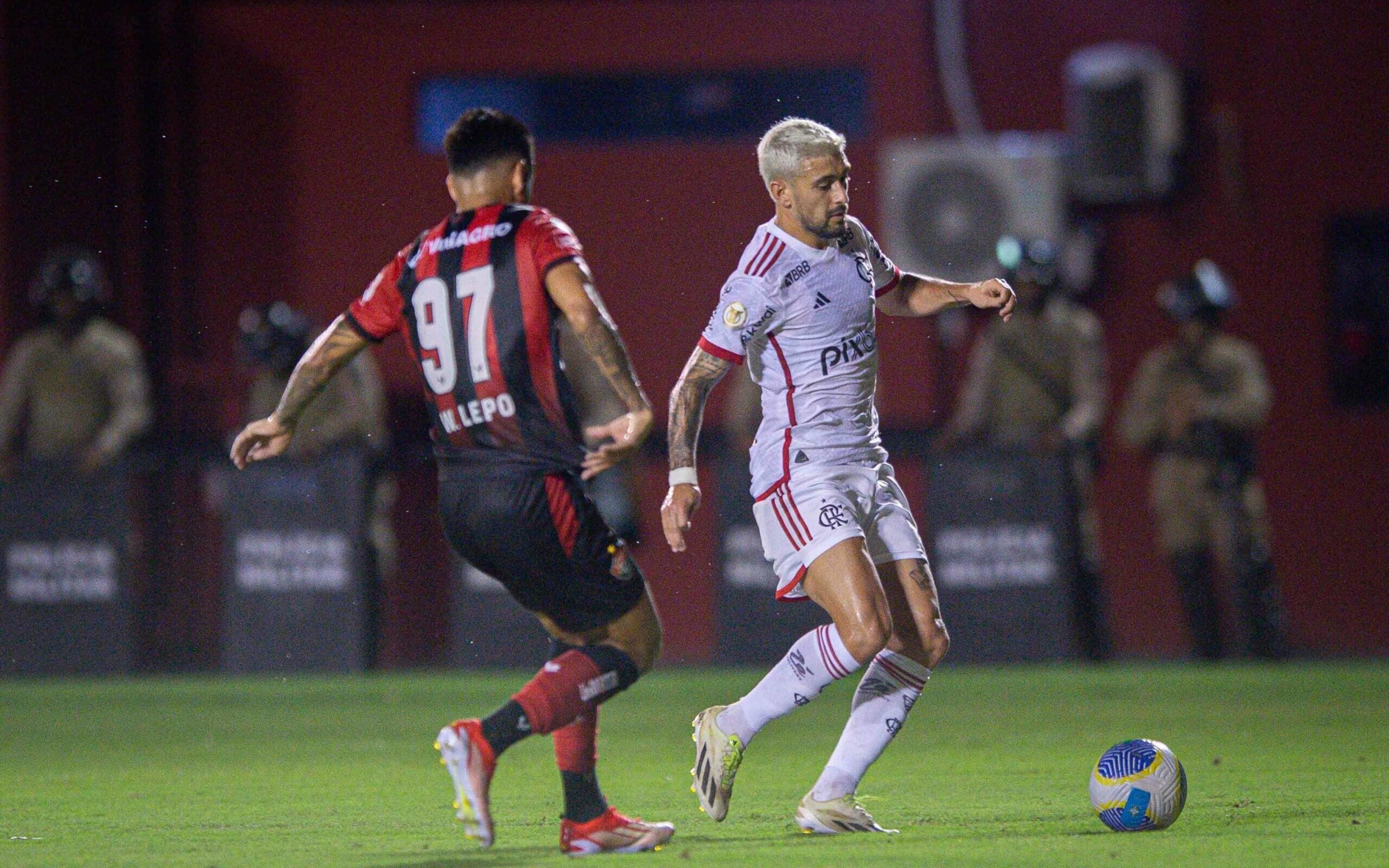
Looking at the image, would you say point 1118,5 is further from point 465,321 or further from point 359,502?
point 465,321

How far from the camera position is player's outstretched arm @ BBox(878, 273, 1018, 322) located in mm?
6102

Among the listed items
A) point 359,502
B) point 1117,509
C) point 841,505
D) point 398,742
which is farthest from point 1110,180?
point 841,505

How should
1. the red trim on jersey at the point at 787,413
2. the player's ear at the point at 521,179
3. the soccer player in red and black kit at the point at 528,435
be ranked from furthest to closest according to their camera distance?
the red trim on jersey at the point at 787,413 → the player's ear at the point at 521,179 → the soccer player in red and black kit at the point at 528,435

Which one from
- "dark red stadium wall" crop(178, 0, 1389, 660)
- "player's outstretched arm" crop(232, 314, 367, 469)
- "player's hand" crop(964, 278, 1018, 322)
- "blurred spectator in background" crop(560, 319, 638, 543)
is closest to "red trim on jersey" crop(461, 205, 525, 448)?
"player's outstretched arm" crop(232, 314, 367, 469)

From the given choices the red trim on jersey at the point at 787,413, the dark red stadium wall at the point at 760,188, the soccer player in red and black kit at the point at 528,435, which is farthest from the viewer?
the dark red stadium wall at the point at 760,188

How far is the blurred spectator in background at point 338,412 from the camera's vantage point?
39.9 ft

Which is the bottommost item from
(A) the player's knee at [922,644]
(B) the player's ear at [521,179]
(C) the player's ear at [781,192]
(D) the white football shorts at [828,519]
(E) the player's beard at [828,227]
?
(A) the player's knee at [922,644]

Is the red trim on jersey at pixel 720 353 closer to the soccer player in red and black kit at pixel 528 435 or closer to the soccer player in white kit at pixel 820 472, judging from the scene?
the soccer player in white kit at pixel 820 472

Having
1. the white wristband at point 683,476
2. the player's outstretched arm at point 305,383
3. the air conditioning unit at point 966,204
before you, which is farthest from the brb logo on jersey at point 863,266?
the air conditioning unit at point 966,204

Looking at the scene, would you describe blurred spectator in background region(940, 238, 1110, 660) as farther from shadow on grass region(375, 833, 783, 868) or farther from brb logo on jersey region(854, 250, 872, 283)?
shadow on grass region(375, 833, 783, 868)

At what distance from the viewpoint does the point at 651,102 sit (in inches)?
591

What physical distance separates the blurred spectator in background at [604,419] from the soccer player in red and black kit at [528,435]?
6348 mm

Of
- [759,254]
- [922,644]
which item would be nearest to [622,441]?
[759,254]

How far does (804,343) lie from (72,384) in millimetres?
7840
